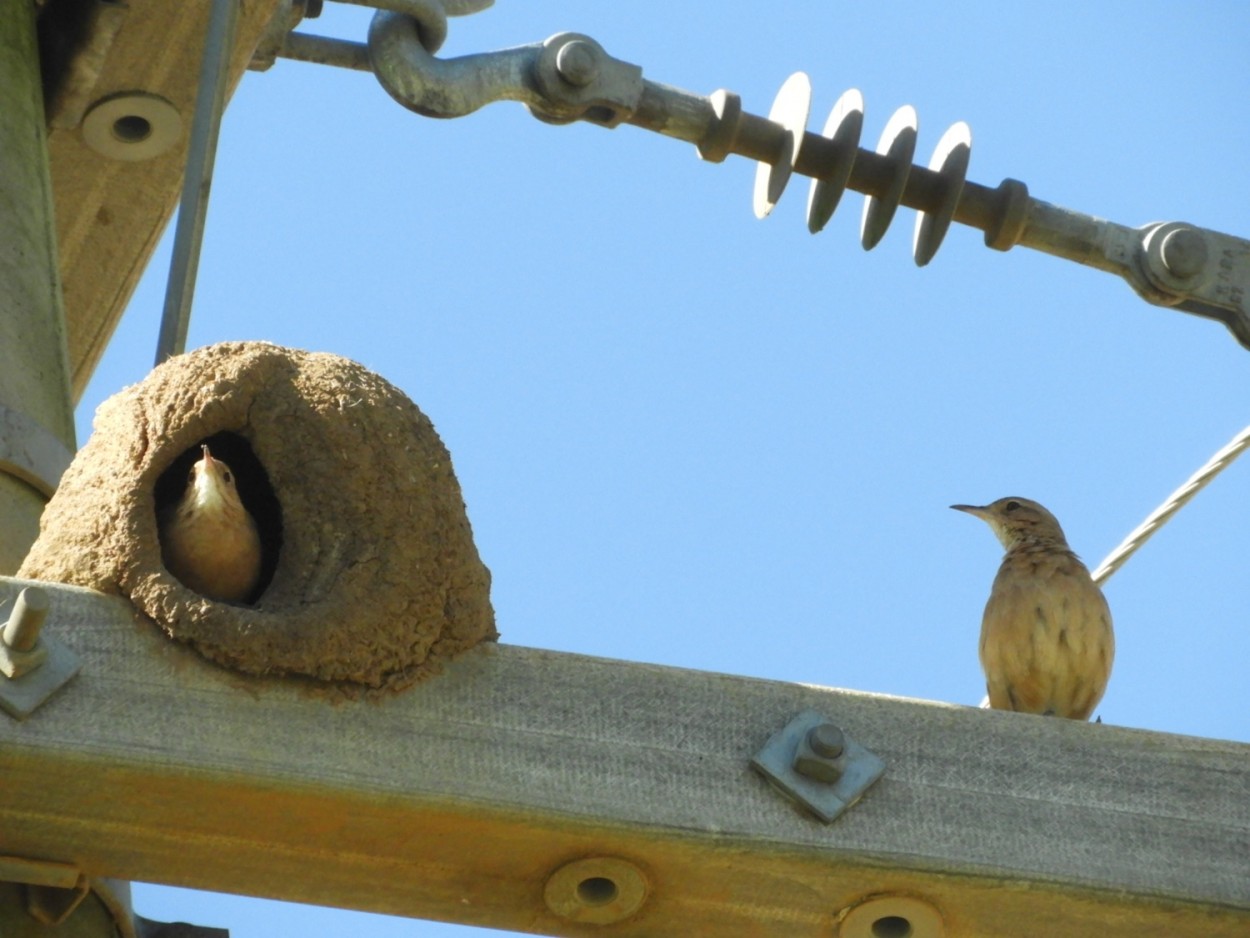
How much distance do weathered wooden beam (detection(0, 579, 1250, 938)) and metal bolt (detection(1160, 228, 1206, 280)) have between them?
80.9 inches

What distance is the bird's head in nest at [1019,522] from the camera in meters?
6.80

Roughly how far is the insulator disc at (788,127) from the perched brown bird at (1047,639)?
1260mm

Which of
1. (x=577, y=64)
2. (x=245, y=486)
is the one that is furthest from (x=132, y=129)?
(x=245, y=486)

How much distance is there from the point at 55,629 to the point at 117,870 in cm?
43

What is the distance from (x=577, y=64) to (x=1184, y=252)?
1660mm

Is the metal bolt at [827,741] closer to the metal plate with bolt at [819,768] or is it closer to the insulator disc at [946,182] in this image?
the metal plate with bolt at [819,768]

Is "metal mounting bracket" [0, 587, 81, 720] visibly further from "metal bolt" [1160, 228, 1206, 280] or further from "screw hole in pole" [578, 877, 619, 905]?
"metal bolt" [1160, 228, 1206, 280]

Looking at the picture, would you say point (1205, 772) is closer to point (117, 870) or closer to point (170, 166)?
point (117, 870)

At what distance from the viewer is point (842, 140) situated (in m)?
5.98

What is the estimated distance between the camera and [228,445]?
4969mm

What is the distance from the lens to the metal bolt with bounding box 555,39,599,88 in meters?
5.84

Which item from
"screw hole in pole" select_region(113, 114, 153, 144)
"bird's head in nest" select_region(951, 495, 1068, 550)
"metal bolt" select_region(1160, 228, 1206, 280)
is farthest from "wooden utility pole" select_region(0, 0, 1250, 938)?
"screw hole in pole" select_region(113, 114, 153, 144)

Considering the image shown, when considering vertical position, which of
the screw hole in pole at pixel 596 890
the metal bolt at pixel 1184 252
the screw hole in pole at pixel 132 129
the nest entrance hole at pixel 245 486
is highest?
the screw hole in pole at pixel 132 129

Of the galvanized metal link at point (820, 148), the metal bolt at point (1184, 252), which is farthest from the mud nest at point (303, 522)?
the metal bolt at point (1184, 252)
